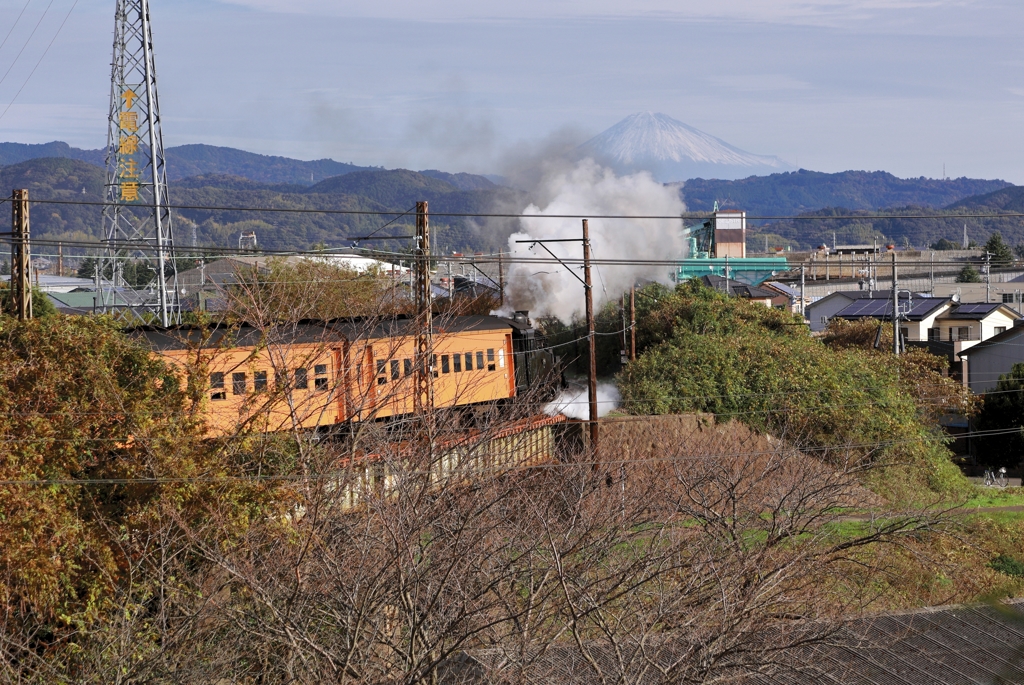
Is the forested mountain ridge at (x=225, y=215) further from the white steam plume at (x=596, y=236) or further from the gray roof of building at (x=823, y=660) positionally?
the gray roof of building at (x=823, y=660)

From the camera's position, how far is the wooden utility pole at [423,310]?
1514 centimetres

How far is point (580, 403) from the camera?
25031 millimetres

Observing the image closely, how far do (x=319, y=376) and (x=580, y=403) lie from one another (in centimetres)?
890

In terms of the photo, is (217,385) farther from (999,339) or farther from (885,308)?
(885,308)

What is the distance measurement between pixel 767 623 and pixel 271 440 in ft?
27.6

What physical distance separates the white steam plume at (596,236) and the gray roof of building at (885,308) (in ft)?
29.2

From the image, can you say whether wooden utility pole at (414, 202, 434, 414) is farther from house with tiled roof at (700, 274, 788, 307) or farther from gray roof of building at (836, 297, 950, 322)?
house with tiled roof at (700, 274, 788, 307)

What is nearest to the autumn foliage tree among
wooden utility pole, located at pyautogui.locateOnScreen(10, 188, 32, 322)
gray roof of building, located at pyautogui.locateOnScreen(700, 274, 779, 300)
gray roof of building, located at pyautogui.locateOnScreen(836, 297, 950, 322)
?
wooden utility pole, located at pyautogui.locateOnScreen(10, 188, 32, 322)

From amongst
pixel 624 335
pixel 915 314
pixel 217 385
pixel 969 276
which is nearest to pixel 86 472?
pixel 217 385

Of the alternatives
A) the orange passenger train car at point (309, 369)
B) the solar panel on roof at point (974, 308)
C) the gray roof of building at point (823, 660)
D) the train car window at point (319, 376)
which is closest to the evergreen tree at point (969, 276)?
the solar panel on roof at point (974, 308)

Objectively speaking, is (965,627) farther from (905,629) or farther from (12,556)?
(12,556)

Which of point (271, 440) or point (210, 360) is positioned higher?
point (210, 360)

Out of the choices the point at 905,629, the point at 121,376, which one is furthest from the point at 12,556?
the point at 905,629

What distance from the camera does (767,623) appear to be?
998 centimetres
